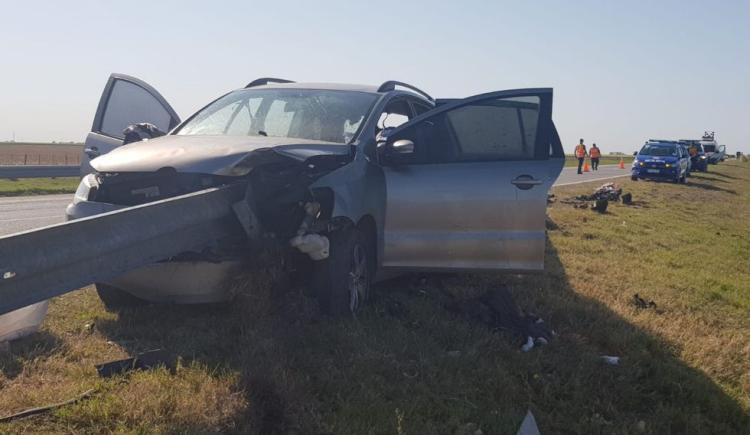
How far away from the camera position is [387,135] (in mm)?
5566

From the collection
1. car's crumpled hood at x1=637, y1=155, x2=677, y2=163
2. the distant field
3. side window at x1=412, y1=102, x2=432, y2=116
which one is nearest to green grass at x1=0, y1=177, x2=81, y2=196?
the distant field

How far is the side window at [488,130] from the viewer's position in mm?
5805

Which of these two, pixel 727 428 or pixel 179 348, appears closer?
pixel 727 428

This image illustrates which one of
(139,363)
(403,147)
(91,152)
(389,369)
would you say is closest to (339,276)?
(389,369)

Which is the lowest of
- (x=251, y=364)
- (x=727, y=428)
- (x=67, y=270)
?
(x=727, y=428)

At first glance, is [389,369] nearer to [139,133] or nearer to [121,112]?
[139,133]

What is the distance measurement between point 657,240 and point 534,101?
635 cm

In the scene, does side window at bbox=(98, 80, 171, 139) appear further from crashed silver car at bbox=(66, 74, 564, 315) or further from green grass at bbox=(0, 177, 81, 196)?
green grass at bbox=(0, 177, 81, 196)

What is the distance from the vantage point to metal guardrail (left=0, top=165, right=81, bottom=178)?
2217cm

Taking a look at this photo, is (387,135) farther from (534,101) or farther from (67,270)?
(67,270)

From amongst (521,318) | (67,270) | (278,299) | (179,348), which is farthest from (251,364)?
(521,318)

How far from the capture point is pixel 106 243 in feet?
10.9

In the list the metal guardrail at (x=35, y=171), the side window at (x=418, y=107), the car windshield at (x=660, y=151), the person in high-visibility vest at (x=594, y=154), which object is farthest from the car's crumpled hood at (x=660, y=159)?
the side window at (x=418, y=107)

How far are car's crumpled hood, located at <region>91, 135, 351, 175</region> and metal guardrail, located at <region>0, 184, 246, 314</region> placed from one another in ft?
0.66
